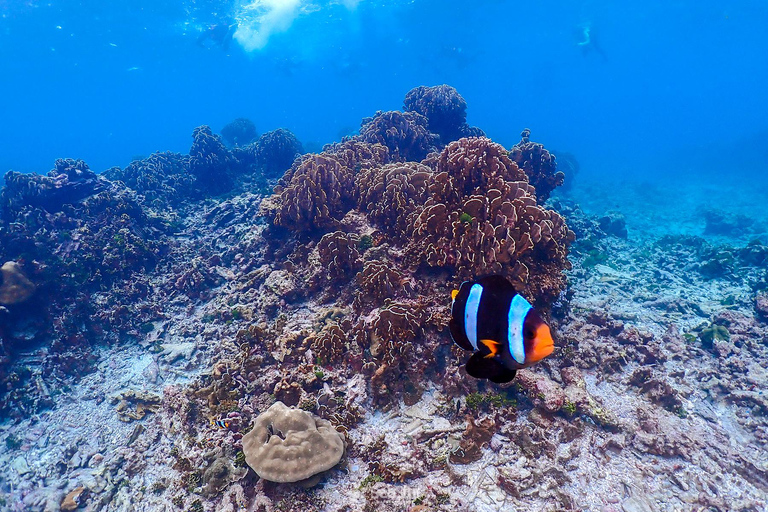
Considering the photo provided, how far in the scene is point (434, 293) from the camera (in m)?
5.97

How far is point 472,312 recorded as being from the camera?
1428 millimetres

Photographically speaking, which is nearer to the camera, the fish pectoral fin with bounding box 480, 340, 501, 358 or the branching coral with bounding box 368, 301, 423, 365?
the fish pectoral fin with bounding box 480, 340, 501, 358

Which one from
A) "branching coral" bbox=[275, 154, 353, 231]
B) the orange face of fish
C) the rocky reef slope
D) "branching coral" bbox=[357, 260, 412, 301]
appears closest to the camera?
the orange face of fish

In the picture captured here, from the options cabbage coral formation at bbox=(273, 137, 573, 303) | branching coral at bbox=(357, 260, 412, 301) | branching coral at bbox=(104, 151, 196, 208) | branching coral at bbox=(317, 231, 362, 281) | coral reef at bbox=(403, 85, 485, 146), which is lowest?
branching coral at bbox=(357, 260, 412, 301)

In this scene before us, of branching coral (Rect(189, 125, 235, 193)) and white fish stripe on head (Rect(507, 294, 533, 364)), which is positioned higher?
branching coral (Rect(189, 125, 235, 193))

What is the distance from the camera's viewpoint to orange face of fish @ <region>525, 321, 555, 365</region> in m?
1.31

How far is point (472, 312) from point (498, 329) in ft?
0.40

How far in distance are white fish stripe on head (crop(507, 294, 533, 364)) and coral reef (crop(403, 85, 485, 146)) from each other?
14.5 metres

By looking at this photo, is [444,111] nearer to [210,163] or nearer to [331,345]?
[210,163]

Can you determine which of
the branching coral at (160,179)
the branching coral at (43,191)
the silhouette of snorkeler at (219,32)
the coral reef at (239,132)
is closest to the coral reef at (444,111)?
the branching coral at (160,179)

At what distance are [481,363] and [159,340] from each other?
9.57m

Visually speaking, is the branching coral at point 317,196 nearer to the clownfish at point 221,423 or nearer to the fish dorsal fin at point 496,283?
the clownfish at point 221,423

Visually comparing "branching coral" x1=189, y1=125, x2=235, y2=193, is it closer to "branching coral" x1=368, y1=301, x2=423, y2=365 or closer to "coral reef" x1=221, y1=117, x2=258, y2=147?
"branching coral" x1=368, y1=301, x2=423, y2=365

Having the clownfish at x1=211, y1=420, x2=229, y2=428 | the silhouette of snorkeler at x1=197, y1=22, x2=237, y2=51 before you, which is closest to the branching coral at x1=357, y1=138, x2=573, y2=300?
the clownfish at x1=211, y1=420, x2=229, y2=428
